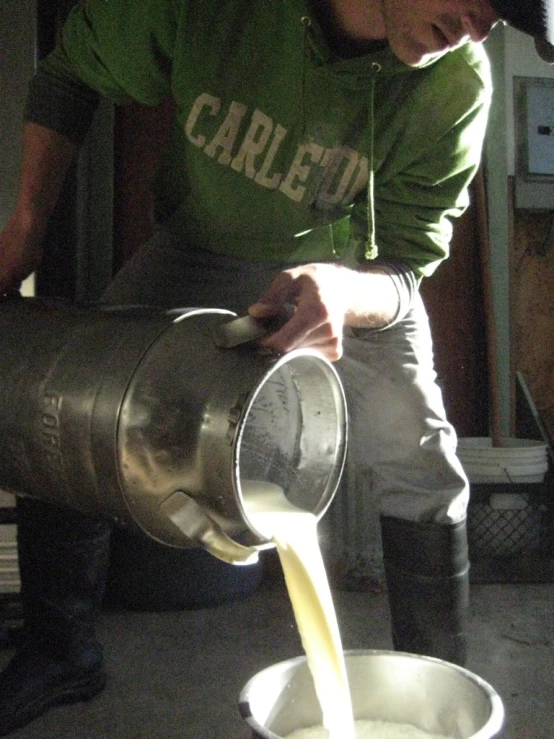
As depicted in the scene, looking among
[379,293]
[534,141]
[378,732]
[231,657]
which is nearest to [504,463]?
[231,657]

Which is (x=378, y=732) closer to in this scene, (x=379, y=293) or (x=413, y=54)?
(x=379, y=293)

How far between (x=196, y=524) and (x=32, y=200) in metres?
0.71

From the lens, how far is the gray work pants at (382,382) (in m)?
1.32

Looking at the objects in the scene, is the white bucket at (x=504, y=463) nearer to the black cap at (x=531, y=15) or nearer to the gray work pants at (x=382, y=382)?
the gray work pants at (x=382, y=382)

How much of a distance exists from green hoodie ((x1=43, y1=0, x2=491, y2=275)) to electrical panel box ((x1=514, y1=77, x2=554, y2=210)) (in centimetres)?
129

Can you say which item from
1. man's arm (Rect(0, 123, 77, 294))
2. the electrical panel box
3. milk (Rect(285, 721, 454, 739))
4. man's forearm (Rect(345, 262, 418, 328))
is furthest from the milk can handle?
the electrical panel box

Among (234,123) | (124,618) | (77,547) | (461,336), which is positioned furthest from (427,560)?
(461,336)

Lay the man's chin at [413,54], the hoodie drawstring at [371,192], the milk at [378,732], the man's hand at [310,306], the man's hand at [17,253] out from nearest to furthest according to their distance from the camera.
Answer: the man's hand at [310,306] → the milk at [378,732] → the man's chin at [413,54] → the hoodie drawstring at [371,192] → the man's hand at [17,253]

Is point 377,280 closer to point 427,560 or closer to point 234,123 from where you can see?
point 234,123

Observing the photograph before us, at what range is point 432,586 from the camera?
1318 mm

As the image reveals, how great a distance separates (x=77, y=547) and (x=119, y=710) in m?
0.28

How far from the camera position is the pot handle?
3.04 feet

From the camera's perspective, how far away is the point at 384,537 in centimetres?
138

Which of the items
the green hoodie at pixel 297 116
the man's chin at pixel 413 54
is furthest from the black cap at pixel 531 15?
the green hoodie at pixel 297 116
